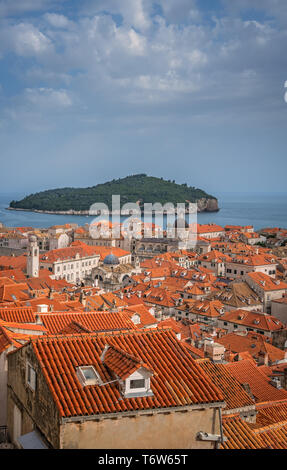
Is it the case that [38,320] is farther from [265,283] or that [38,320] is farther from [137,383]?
[265,283]

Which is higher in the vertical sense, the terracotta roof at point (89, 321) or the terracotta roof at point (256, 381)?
the terracotta roof at point (89, 321)

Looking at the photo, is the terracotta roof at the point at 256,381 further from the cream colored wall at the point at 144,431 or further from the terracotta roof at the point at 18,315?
the cream colored wall at the point at 144,431

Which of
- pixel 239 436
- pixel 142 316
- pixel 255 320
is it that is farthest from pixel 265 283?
pixel 239 436

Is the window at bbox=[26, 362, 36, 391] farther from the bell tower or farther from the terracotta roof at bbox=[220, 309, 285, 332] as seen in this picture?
the bell tower

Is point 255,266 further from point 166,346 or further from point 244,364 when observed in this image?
point 166,346

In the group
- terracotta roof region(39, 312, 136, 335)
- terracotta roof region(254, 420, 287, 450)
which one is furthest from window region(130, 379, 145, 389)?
terracotta roof region(39, 312, 136, 335)

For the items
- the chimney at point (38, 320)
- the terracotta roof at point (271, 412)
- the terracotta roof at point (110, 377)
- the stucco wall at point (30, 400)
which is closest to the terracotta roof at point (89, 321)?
the chimney at point (38, 320)
